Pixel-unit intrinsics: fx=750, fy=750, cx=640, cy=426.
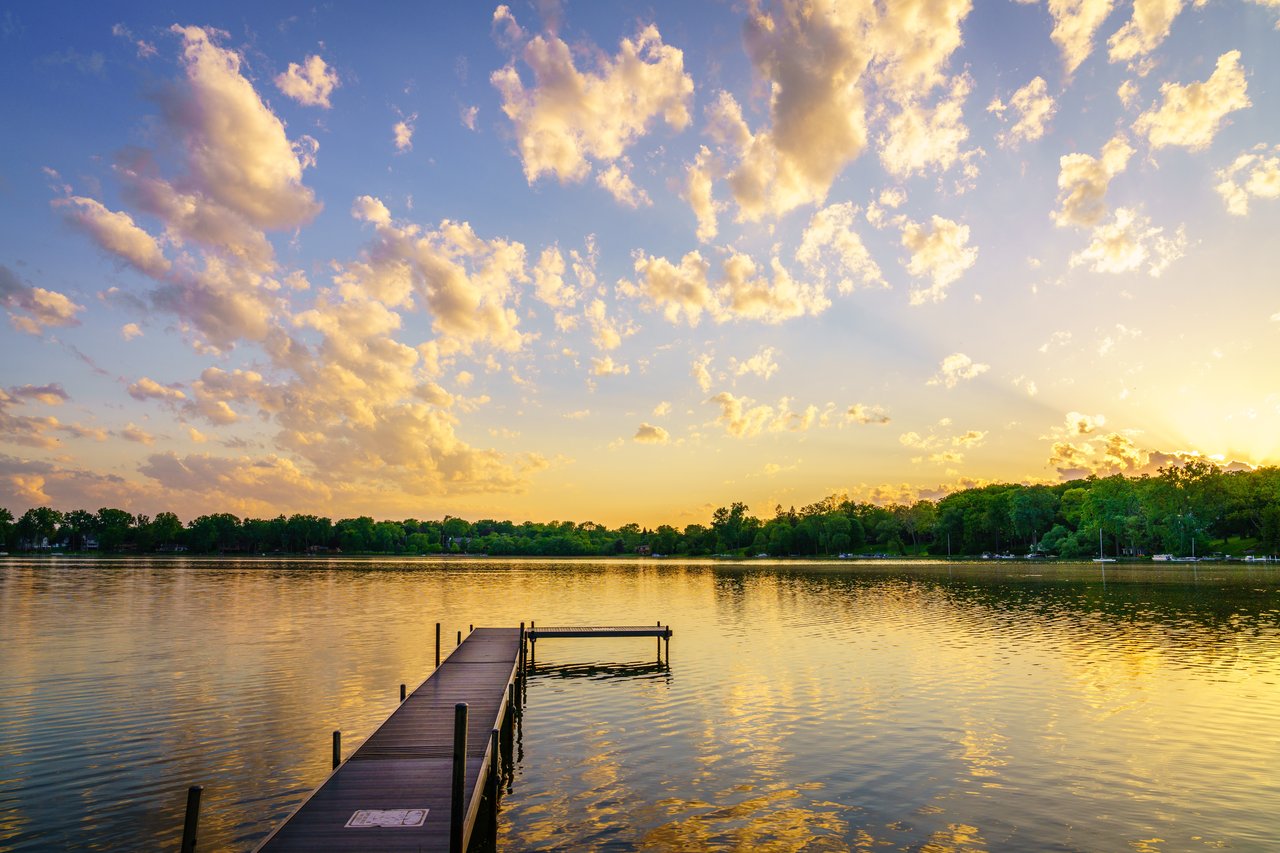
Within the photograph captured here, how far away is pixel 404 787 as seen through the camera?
16.2 meters

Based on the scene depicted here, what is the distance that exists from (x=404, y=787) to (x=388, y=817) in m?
1.88

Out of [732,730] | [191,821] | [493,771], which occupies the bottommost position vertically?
[732,730]

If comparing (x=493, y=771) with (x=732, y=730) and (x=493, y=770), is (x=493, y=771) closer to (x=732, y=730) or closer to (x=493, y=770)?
(x=493, y=770)

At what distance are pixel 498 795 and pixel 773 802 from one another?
23.1 feet

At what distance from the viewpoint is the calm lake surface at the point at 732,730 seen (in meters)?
17.2

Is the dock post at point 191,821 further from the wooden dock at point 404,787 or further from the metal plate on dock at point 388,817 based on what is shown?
the metal plate on dock at point 388,817

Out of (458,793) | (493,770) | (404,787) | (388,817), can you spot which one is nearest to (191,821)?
(388,817)

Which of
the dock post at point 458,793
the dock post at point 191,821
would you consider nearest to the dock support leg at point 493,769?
the dock post at point 458,793

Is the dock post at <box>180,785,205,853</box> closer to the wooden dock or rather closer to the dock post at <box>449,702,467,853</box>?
the wooden dock

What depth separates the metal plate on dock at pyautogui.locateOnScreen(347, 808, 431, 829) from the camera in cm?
1402

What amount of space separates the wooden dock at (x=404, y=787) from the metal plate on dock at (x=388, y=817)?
0.02 metres

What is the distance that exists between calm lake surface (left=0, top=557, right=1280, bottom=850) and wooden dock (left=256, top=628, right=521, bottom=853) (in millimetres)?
1802

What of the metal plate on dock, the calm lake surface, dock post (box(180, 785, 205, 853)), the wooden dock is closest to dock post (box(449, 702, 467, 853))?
the wooden dock

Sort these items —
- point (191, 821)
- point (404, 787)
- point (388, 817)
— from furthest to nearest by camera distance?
point (404, 787), point (388, 817), point (191, 821)
